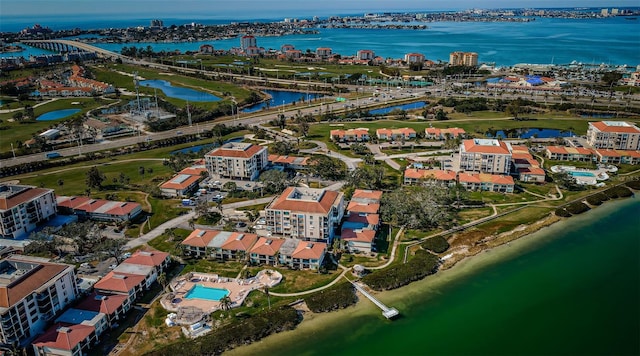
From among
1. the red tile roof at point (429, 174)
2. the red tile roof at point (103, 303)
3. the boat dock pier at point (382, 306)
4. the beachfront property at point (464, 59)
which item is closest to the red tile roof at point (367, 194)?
the red tile roof at point (429, 174)

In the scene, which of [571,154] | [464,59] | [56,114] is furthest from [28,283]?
[464,59]

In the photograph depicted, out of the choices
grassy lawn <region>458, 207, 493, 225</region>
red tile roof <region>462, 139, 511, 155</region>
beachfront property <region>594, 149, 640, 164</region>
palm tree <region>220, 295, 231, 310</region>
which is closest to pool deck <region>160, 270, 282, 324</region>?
palm tree <region>220, 295, 231, 310</region>

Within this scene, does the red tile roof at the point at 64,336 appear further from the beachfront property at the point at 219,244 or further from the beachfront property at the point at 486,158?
the beachfront property at the point at 486,158

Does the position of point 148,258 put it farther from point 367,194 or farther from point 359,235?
point 367,194

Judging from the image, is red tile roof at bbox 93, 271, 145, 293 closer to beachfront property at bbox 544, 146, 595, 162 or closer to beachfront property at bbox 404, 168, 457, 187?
beachfront property at bbox 404, 168, 457, 187

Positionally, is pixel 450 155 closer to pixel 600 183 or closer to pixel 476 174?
pixel 476 174

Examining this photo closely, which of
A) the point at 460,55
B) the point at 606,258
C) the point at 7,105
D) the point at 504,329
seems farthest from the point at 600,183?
the point at 7,105
